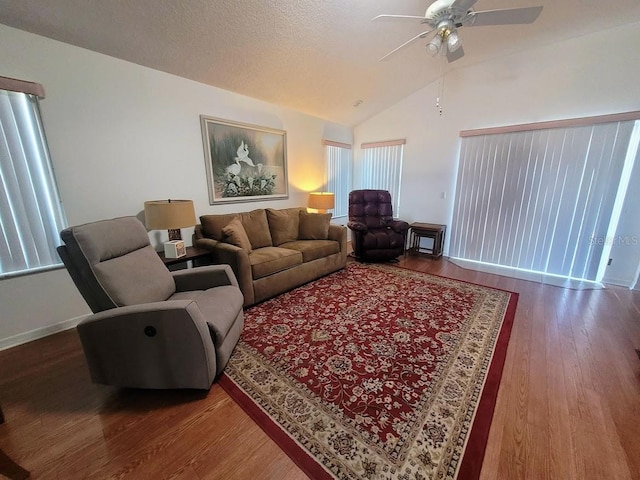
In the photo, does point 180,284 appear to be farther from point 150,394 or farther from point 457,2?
point 457,2

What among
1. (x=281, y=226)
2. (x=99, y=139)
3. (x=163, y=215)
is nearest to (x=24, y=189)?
(x=99, y=139)

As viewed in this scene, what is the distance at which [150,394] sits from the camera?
157 cm

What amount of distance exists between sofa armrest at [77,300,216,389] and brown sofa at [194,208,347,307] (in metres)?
1.03

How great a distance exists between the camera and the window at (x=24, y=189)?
1.89 m

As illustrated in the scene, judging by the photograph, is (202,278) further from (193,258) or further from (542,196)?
(542,196)

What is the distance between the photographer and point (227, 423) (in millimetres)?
1379

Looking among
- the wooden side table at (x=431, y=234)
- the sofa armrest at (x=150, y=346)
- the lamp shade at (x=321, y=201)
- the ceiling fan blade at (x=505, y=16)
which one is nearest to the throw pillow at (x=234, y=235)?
the sofa armrest at (x=150, y=346)

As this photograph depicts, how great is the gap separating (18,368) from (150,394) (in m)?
1.10

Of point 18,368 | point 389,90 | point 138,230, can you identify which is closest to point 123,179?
point 138,230

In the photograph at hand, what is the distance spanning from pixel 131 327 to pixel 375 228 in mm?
3528

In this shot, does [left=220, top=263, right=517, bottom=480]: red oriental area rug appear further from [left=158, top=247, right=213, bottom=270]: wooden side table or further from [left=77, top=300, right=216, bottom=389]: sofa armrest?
[left=158, top=247, right=213, bottom=270]: wooden side table

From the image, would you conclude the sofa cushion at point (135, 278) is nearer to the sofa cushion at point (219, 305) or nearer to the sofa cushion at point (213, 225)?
the sofa cushion at point (219, 305)

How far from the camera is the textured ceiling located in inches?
73.9

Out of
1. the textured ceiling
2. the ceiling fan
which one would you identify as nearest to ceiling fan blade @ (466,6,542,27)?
the ceiling fan
